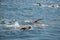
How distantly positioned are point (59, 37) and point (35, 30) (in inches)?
96.6

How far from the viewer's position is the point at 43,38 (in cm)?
1786

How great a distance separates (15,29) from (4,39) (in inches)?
98.1

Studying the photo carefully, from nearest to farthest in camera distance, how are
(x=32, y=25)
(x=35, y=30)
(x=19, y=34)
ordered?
(x=19, y=34)
(x=35, y=30)
(x=32, y=25)

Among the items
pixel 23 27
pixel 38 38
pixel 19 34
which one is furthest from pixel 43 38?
pixel 23 27

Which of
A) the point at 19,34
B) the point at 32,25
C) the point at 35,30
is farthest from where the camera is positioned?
the point at 32,25

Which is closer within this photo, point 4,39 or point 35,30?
point 4,39

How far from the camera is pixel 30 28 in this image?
20.6 metres

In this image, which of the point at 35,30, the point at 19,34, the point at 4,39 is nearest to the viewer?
the point at 4,39

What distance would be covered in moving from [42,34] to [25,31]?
135 centimetres

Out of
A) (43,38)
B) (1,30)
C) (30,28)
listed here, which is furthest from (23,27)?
(43,38)

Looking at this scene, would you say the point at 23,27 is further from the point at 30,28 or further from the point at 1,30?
the point at 1,30

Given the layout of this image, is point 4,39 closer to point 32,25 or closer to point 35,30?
point 35,30

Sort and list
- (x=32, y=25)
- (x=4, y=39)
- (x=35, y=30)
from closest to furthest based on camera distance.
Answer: (x=4, y=39), (x=35, y=30), (x=32, y=25)

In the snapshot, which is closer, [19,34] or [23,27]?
[19,34]
